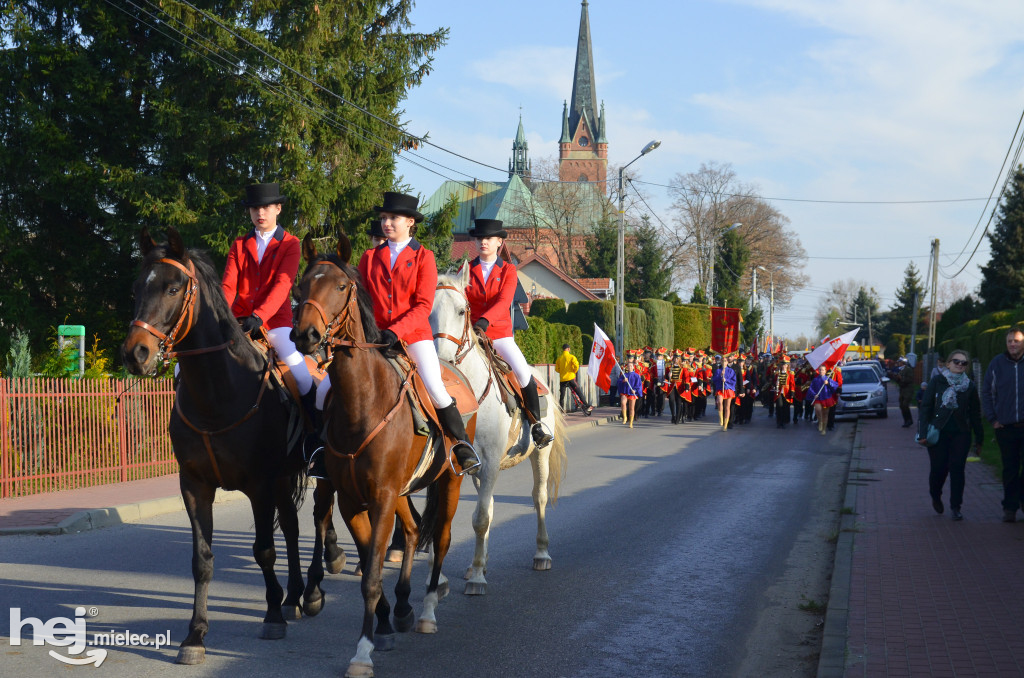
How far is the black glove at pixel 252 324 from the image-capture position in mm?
6371

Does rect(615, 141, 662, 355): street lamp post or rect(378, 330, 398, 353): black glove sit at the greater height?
rect(615, 141, 662, 355): street lamp post

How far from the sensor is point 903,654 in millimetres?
5758

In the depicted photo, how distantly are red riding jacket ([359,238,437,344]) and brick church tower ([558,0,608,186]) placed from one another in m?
118

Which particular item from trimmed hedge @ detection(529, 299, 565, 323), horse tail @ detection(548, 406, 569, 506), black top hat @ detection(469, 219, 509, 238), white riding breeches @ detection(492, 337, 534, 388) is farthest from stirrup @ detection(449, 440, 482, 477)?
trimmed hedge @ detection(529, 299, 565, 323)

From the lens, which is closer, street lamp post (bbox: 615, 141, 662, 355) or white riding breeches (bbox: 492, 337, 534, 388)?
white riding breeches (bbox: 492, 337, 534, 388)

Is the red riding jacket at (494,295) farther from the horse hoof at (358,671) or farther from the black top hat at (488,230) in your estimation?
the horse hoof at (358,671)

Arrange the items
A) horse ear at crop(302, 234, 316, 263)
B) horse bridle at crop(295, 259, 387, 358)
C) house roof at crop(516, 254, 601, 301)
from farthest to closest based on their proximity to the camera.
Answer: house roof at crop(516, 254, 601, 301), horse ear at crop(302, 234, 316, 263), horse bridle at crop(295, 259, 387, 358)

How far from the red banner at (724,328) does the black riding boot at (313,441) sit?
33.6m

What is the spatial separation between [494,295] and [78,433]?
7893 mm

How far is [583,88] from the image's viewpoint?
126m

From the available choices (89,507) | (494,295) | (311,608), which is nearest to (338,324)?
(311,608)

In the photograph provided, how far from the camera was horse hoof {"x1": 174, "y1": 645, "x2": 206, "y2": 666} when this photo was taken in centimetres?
546

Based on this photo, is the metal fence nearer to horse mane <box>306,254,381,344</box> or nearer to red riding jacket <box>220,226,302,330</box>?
red riding jacket <box>220,226,302,330</box>

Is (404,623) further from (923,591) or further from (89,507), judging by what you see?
(89,507)
